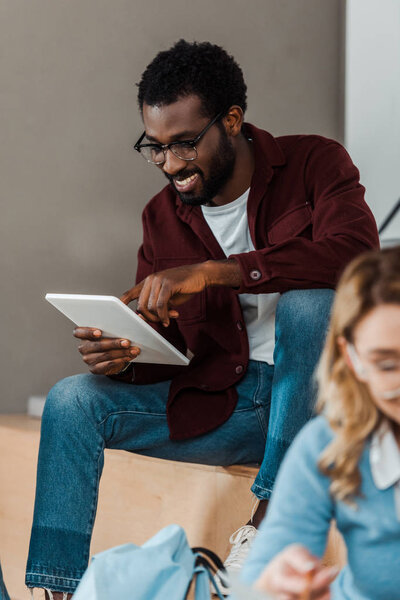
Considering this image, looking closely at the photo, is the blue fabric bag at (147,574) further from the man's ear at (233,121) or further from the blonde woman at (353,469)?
the man's ear at (233,121)

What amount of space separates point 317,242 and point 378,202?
53.9 inches

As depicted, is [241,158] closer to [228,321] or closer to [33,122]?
[228,321]

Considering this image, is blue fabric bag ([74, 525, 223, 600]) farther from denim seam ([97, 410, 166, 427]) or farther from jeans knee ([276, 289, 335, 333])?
denim seam ([97, 410, 166, 427])

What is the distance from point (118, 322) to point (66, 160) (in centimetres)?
99

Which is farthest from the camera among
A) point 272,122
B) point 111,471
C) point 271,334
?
point 272,122

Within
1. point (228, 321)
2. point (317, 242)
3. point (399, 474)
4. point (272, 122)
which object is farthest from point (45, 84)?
point (399, 474)

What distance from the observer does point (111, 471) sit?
1721 millimetres

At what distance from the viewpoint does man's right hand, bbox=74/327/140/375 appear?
139cm

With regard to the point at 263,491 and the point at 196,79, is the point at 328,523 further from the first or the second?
the point at 196,79

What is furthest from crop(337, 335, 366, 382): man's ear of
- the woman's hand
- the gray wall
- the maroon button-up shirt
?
the gray wall

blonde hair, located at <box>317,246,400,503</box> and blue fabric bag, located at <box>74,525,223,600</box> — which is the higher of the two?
blonde hair, located at <box>317,246,400,503</box>

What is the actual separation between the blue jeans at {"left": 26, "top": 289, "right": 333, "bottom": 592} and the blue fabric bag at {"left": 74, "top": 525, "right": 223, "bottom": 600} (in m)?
0.38

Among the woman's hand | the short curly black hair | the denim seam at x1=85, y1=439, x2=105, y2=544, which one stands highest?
the short curly black hair

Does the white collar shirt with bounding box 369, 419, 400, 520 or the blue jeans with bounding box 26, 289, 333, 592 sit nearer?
the white collar shirt with bounding box 369, 419, 400, 520
